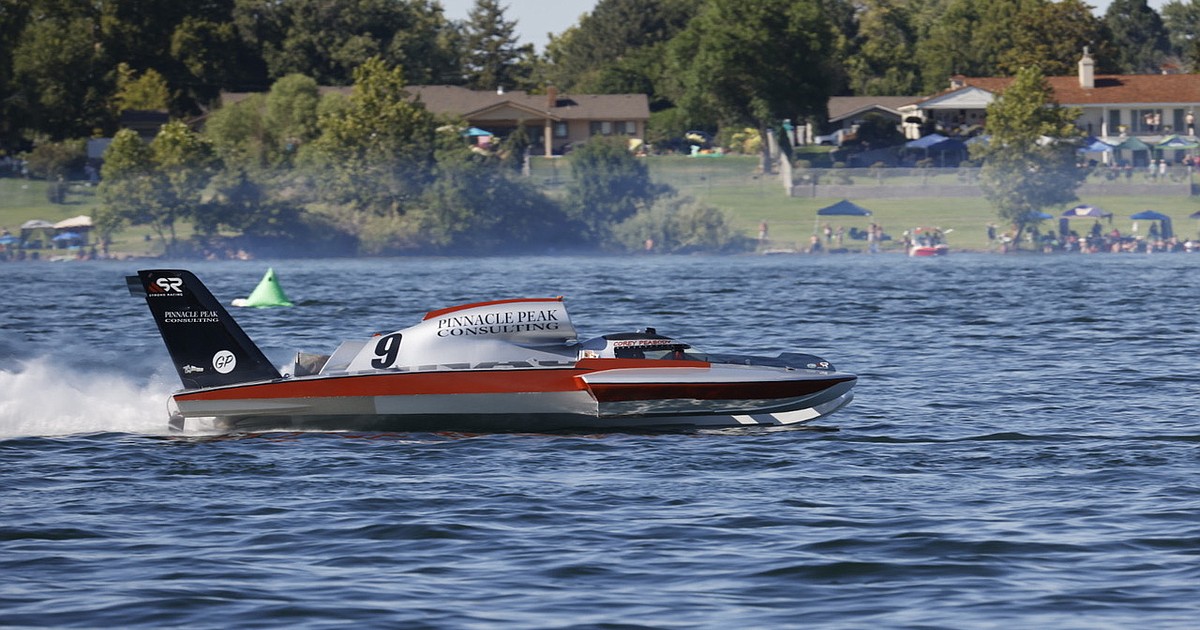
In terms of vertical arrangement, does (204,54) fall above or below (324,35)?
below

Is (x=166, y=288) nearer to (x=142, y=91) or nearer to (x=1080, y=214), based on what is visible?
(x=1080, y=214)

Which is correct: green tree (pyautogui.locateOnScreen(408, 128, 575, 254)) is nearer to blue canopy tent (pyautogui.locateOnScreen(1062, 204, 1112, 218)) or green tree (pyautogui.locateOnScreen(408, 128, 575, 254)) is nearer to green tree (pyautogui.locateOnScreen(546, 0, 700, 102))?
blue canopy tent (pyautogui.locateOnScreen(1062, 204, 1112, 218))

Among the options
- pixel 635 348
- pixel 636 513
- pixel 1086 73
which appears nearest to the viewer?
pixel 636 513

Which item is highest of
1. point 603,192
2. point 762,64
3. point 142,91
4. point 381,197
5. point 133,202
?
point 142,91

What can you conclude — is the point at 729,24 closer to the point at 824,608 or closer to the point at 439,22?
the point at 439,22

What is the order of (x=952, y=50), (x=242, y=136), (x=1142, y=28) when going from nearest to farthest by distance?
1. (x=242, y=136)
2. (x=952, y=50)
3. (x=1142, y=28)

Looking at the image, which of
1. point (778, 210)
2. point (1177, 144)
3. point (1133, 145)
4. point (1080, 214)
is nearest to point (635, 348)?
point (1080, 214)

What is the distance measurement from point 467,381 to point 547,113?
277ft

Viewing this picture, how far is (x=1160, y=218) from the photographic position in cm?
7875

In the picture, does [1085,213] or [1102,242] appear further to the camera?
[1085,213]

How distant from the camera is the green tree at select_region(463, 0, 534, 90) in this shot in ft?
434

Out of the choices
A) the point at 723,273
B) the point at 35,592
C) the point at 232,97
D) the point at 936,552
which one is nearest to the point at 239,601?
the point at 35,592

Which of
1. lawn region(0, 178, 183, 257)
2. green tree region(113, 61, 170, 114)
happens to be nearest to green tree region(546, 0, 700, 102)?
green tree region(113, 61, 170, 114)

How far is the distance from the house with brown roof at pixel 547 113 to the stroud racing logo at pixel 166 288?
81547mm
